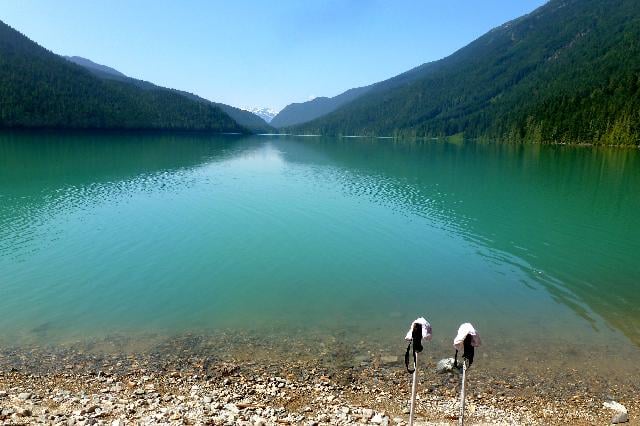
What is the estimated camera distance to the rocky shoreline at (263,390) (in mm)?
10797

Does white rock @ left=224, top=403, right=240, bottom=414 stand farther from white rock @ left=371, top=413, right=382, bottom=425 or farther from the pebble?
the pebble

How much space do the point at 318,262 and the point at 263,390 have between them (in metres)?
15.0

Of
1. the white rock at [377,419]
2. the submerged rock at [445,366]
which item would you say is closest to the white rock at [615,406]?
the submerged rock at [445,366]

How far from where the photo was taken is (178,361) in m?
14.4

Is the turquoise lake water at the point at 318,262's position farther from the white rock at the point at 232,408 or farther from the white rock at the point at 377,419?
the white rock at the point at 232,408

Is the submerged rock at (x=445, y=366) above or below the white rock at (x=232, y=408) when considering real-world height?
below

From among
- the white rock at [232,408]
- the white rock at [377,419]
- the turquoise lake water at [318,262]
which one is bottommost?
the turquoise lake water at [318,262]

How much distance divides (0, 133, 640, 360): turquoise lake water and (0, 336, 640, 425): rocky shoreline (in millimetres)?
2424

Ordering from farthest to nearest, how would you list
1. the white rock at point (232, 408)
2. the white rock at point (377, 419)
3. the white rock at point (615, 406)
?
1. the white rock at point (615, 406)
2. the white rock at point (232, 408)
3. the white rock at point (377, 419)

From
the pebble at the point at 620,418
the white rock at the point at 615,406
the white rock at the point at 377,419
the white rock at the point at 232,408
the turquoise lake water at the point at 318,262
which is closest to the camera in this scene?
the white rock at the point at 377,419

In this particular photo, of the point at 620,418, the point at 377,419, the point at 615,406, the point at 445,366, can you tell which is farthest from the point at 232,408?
the point at 615,406

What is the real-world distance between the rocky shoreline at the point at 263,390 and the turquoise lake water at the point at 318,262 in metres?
2.42

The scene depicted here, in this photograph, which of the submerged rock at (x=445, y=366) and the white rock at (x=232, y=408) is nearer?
the white rock at (x=232, y=408)

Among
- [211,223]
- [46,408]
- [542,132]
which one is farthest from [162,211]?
[542,132]
